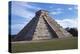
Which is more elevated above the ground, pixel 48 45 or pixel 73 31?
pixel 73 31

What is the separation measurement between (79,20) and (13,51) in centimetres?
130

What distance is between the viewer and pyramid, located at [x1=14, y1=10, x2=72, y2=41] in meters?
2.79

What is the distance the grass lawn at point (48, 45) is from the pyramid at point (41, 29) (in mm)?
79

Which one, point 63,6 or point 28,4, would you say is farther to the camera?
point 63,6

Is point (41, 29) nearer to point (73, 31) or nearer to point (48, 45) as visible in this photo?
point (48, 45)

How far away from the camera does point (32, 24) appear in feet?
9.31

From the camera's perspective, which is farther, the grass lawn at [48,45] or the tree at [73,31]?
the tree at [73,31]

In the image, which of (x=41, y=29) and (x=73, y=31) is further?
(x=73, y=31)

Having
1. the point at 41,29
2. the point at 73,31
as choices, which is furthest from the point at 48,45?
the point at 73,31

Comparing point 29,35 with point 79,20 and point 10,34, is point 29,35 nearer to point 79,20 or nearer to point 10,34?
point 10,34

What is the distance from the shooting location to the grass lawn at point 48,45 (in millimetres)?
2732

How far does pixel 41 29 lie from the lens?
114 inches

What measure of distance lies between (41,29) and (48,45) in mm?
284

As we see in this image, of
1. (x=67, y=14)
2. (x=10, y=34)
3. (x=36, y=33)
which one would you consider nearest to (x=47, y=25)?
(x=36, y=33)
